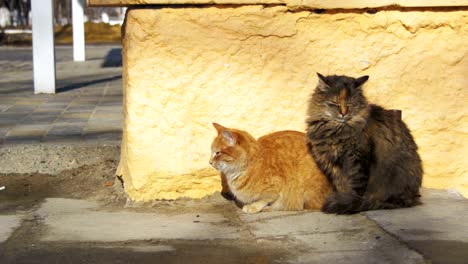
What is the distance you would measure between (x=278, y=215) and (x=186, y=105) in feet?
3.78

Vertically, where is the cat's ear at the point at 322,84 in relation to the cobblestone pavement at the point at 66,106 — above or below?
above

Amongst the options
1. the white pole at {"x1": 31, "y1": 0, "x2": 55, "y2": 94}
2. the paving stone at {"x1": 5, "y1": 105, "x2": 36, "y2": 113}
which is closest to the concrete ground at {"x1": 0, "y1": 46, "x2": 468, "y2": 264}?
the paving stone at {"x1": 5, "y1": 105, "x2": 36, "y2": 113}

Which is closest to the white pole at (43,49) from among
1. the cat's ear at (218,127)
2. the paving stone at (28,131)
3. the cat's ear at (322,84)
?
the paving stone at (28,131)

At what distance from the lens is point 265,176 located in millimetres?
5520

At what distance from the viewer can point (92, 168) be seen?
7090mm

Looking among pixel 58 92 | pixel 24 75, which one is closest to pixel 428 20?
pixel 58 92

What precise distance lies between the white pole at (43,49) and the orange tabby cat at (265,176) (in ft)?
25.4

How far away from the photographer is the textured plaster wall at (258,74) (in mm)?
5836

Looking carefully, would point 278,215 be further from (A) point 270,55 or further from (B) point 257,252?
(A) point 270,55

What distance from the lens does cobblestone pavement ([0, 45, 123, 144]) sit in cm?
854

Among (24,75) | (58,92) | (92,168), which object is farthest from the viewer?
(24,75)

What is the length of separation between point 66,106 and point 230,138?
604 centimetres

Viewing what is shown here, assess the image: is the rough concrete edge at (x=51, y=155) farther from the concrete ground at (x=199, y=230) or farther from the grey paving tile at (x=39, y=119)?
the grey paving tile at (x=39, y=119)

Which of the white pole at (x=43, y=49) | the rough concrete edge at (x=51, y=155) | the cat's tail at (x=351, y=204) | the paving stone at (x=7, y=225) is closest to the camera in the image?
the paving stone at (x=7, y=225)
